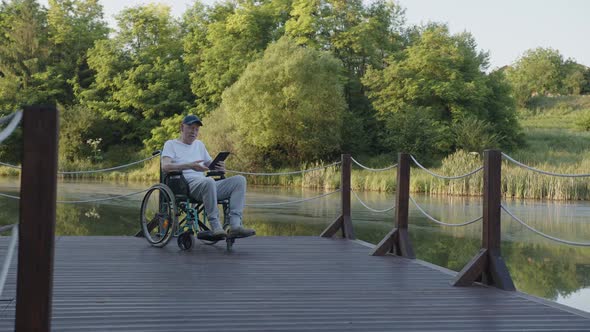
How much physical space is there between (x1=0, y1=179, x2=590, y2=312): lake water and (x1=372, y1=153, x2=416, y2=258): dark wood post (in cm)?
127

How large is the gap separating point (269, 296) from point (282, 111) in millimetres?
23546

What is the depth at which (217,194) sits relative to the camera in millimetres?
5621

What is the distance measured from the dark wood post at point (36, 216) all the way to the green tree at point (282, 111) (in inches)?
951

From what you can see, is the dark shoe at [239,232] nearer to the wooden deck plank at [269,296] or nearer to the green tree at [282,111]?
the wooden deck plank at [269,296]

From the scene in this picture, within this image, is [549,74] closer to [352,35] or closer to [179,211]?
[352,35]

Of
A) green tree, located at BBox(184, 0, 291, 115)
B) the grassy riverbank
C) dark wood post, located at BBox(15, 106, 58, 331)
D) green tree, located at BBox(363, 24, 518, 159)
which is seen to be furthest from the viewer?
green tree, located at BBox(184, 0, 291, 115)

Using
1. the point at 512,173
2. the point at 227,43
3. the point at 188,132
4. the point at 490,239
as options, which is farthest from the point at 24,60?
the point at 490,239

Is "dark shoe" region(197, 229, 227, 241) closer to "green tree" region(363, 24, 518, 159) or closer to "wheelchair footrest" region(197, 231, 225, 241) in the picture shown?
"wheelchair footrest" region(197, 231, 225, 241)

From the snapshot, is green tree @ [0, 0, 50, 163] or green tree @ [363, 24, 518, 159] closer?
green tree @ [363, 24, 518, 159]

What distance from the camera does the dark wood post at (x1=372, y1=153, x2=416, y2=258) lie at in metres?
5.37

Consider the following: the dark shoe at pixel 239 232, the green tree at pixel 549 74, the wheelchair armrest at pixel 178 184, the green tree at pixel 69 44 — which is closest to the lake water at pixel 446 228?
the dark shoe at pixel 239 232

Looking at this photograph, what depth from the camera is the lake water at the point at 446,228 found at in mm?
7018

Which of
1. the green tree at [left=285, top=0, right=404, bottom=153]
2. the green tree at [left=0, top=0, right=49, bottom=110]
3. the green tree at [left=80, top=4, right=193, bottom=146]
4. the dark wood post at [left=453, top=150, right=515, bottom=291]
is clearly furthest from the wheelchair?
the green tree at [left=0, top=0, right=49, bottom=110]

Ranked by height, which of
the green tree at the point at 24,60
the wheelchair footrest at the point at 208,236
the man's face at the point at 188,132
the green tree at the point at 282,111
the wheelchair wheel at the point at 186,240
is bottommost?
the wheelchair wheel at the point at 186,240
